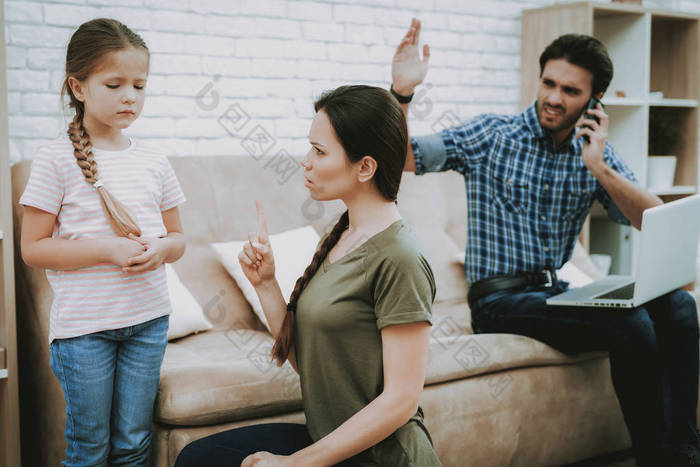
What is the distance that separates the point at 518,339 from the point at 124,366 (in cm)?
114

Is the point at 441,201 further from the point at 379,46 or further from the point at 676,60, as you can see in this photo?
the point at 676,60

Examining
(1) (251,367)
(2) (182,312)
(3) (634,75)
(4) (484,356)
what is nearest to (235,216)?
(2) (182,312)

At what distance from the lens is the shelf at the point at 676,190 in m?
3.56

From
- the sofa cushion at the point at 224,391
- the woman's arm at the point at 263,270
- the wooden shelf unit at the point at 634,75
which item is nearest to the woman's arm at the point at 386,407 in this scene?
the woman's arm at the point at 263,270

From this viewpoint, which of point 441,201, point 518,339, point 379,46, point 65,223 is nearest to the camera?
point 65,223

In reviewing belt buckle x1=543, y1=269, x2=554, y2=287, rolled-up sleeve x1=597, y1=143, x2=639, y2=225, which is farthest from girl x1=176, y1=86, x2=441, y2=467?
rolled-up sleeve x1=597, y1=143, x2=639, y2=225

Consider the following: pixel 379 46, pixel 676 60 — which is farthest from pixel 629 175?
pixel 676 60

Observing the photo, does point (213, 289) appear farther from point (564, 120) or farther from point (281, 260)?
point (564, 120)

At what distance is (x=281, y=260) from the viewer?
2.26 metres

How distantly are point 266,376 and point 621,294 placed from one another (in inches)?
43.4

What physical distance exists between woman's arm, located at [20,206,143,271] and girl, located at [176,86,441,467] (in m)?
0.30

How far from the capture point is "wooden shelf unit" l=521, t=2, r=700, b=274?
343cm

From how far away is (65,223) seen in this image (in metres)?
1.42

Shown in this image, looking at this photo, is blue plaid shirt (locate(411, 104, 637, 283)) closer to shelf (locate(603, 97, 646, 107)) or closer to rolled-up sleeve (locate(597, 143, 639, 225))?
rolled-up sleeve (locate(597, 143, 639, 225))
